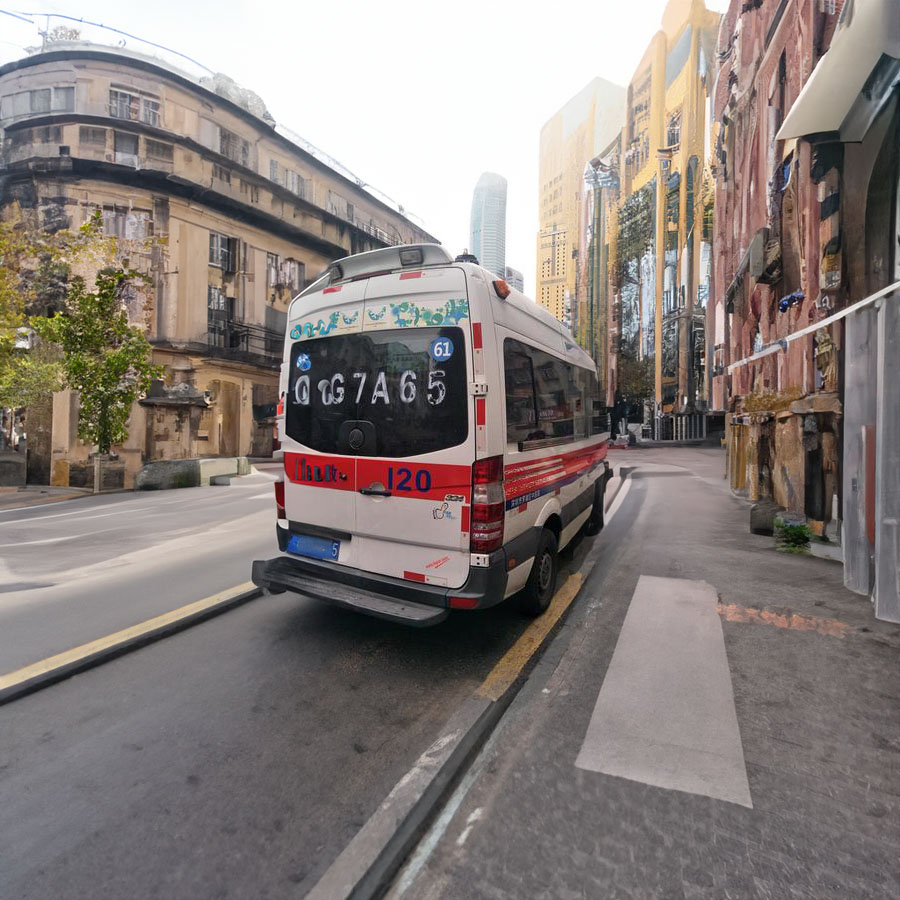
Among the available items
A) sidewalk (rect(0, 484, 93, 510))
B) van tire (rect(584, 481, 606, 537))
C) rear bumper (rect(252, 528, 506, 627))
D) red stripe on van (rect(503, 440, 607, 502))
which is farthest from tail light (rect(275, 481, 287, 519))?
sidewalk (rect(0, 484, 93, 510))

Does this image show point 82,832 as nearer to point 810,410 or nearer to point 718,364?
point 810,410

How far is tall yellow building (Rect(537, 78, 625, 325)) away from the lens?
60844 mm

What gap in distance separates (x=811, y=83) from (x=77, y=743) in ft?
30.2

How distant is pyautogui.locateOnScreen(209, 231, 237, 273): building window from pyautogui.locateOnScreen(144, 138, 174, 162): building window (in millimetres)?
3577

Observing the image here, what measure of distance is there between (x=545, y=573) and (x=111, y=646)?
3.58 meters

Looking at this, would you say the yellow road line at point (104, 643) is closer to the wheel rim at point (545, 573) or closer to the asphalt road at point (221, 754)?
the asphalt road at point (221, 754)

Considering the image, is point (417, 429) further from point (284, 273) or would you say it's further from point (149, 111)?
point (149, 111)

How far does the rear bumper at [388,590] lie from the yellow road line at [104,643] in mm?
900

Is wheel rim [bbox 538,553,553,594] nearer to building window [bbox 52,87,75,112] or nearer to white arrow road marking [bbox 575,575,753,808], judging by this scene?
white arrow road marking [bbox 575,575,753,808]

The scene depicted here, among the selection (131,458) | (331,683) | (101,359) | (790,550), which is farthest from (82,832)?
(131,458)

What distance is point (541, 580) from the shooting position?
4.59 m

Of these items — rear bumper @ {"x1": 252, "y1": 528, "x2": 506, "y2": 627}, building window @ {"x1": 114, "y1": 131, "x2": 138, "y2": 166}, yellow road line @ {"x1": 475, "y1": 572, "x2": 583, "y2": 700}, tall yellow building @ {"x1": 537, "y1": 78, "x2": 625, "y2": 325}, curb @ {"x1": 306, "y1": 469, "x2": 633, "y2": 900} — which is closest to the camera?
curb @ {"x1": 306, "y1": 469, "x2": 633, "y2": 900}

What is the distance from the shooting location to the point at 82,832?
215 cm

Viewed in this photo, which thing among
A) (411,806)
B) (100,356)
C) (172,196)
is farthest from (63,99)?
(411,806)
